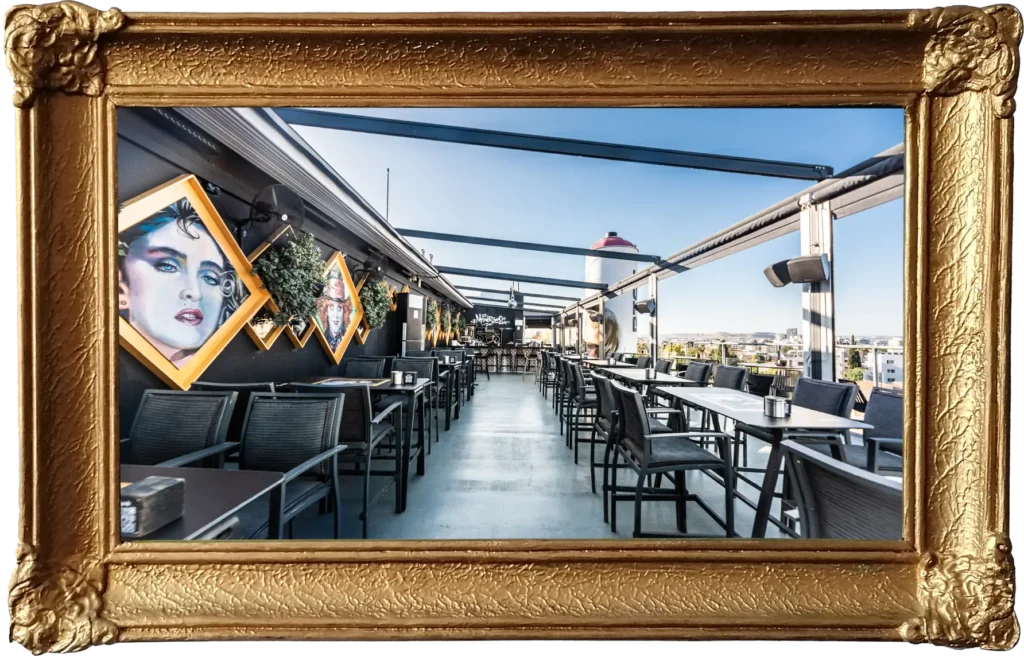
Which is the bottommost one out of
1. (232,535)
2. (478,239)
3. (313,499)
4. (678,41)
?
(313,499)

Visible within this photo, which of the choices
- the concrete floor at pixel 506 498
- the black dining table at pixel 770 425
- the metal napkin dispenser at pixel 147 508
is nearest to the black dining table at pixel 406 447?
the concrete floor at pixel 506 498

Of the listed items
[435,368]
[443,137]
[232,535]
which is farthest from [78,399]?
[435,368]

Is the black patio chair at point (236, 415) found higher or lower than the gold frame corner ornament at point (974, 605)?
higher

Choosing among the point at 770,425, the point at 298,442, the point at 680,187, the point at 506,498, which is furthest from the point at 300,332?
the point at 770,425

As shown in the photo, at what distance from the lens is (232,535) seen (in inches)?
29.0

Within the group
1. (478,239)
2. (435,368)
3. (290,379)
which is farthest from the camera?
(478,239)

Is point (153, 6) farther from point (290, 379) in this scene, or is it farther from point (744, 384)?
point (744, 384)

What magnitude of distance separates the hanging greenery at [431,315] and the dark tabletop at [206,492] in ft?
20.2

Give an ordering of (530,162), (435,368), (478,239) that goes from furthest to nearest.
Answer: (478,239)
(435,368)
(530,162)

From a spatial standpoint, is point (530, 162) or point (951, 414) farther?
point (530, 162)

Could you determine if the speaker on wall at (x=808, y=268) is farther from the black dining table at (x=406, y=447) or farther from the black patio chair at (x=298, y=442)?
the black dining table at (x=406, y=447)

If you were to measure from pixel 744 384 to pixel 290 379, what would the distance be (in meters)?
3.61

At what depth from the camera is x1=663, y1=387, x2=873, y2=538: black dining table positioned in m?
1.05

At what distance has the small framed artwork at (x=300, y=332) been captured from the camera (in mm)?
2572
